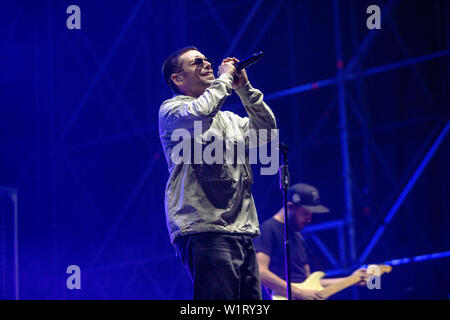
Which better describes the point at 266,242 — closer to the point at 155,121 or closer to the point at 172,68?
the point at 172,68

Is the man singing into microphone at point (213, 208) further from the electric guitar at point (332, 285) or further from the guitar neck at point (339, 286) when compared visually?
the guitar neck at point (339, 286)

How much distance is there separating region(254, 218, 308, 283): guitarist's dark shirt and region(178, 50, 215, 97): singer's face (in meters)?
2.31

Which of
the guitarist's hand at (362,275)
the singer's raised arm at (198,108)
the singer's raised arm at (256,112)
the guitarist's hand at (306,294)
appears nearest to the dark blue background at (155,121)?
the guitarist's hand at (362,275)

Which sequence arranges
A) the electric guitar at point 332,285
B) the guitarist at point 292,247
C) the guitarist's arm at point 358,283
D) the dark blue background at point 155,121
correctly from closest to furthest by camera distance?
the guitarist at point 292,247
the electric guitar at point 332,285
the guitarist's arm at point 358,283
the dark blue background at point 155,121

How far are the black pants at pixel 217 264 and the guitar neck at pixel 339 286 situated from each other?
274cm

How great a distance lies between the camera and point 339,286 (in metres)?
5.69

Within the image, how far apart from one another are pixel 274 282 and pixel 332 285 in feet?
2.11

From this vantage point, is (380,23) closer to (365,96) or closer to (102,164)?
(365,96)

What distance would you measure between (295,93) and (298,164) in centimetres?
75

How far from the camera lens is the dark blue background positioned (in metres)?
6.50

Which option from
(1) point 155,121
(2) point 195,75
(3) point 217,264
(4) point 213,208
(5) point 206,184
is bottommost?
(3) point 217,264

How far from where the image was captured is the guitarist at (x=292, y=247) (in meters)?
5.39

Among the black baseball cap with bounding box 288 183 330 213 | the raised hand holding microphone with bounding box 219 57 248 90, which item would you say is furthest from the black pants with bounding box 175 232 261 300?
the black baseball cap with bounding box 288 183 330 213

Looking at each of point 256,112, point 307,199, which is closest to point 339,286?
point 307,199
